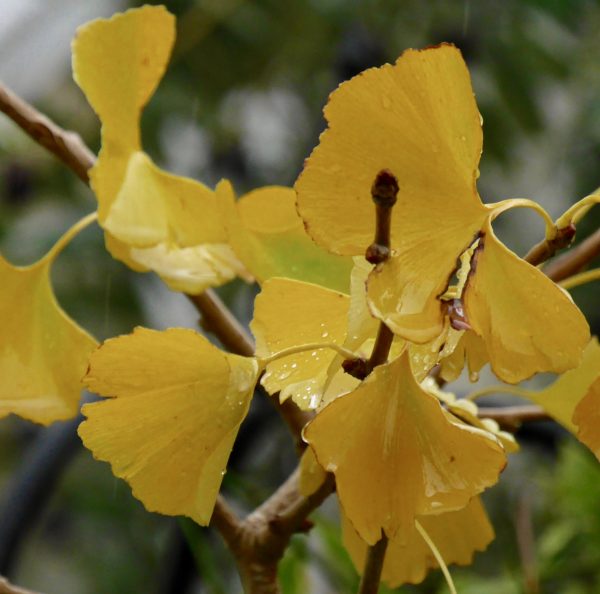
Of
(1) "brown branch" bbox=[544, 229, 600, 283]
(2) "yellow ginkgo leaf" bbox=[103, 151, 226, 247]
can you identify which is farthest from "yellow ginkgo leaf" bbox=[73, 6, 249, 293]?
(1) "brown branch" bbox=[544, 229, 600, 283]

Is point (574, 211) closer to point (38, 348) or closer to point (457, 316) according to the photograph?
point (457, 316)

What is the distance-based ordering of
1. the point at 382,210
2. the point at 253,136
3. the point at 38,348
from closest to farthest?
1. the point at 382,210
2. the point at 38,348
3. the point at 253,136

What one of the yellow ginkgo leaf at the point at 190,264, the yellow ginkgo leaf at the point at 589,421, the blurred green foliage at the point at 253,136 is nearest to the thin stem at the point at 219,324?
the yellow ginkgo leaf at the point at 190,264

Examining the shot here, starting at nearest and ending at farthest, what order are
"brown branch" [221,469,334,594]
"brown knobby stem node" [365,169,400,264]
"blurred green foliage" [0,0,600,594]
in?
"brown knobby stem node" [365,169,400,264] < "brown branch" [221,469,334,594] < "blurred green foliage" [0,0,600,594]

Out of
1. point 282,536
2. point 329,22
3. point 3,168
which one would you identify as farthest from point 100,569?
point 282,536

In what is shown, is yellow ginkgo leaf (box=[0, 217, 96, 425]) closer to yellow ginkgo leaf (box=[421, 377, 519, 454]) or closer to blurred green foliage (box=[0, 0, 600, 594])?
yellow ginkgo leaf (box=[421, 377, 519, 454])

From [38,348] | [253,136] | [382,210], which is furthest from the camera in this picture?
[253,136]

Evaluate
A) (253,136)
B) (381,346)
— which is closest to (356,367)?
(381,346)

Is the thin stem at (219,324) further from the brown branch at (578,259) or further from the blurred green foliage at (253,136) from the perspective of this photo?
the blurred green foliage at (253,136)
